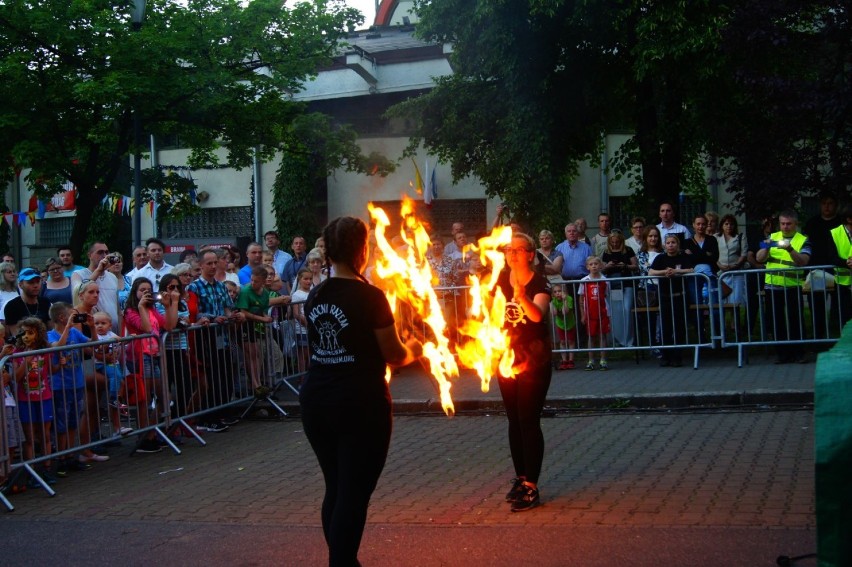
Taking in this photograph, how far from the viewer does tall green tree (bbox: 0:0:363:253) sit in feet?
63.2

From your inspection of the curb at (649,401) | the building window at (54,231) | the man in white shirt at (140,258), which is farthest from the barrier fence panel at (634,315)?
the building window at (54,231)

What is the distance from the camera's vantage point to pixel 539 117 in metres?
17.8

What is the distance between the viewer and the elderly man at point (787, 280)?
41.2ft

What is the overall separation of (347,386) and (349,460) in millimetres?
354

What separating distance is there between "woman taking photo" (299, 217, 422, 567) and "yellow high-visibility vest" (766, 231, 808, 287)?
8.90 meters

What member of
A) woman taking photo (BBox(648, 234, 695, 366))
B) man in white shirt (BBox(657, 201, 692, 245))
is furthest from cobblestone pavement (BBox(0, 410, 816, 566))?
man in white shirt (BBox(657, 201, 692, 245))

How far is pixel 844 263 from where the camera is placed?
1230 centimetres

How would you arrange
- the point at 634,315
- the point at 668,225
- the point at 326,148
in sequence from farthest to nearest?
the point at 326,148 < the point at 668,225 < the point at 634,315

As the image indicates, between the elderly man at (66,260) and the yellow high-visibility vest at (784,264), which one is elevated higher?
the elderly man at (66,260)

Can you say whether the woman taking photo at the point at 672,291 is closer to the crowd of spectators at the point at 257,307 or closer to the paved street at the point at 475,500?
the crowd of spectators at the point at 257,307

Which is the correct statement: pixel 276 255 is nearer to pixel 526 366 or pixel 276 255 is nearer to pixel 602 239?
pixel 602 239

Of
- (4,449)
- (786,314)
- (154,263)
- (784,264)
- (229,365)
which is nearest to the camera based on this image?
(4,449)

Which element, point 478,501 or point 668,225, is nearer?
point 478,501

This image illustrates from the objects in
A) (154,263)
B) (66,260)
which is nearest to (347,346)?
(154,263)
